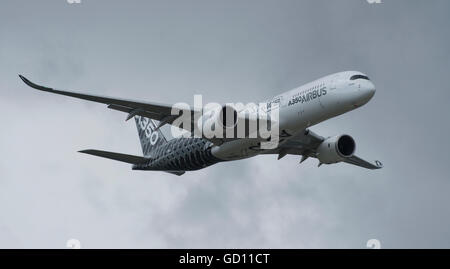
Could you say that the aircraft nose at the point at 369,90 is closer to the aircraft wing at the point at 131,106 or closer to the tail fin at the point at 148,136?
the aircraft wing at the point at 131,106

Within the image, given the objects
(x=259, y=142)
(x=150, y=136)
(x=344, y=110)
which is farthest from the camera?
(x=150, y=136)

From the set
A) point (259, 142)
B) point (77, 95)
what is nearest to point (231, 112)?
point (259, 142)

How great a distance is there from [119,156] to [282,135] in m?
12.2

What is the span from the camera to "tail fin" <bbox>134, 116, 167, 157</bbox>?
5217 cm

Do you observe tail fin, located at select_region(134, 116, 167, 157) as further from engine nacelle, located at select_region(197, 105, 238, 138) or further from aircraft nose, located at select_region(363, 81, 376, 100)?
aircraft nose, located at select_region(363, 81, 376, 100)

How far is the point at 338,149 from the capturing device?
4719cm

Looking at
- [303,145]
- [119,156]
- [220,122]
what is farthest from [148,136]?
[220,122]

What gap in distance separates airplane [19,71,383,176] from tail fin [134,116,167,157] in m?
0.09

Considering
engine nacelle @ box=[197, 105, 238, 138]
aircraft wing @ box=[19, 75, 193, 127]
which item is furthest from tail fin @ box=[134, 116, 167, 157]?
engine nacelle @ box=[197, 105, 238, 138]

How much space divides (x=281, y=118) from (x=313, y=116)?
1.86 m

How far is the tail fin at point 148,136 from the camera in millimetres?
52169

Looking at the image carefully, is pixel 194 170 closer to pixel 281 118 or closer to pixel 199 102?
pixel 199 102

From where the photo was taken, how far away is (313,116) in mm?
40094
